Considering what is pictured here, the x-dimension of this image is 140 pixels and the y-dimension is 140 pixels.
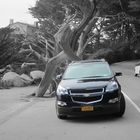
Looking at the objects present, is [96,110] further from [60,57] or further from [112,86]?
[60,57]

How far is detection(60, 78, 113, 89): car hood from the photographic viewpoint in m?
12.2

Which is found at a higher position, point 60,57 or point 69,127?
point 60,57

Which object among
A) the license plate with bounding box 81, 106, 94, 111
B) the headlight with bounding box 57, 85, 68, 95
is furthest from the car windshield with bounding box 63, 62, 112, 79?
the license plate with bounding box 81, 106, 94, 111

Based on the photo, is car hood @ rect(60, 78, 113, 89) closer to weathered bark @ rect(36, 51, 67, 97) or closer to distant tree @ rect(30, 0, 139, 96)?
weathered bark @ rect(36, 51, 67, 97)

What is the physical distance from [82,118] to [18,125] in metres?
2.05

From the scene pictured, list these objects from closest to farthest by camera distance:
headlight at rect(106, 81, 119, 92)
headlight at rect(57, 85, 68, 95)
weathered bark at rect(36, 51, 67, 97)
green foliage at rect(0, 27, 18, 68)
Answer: headlight at rect(106, 81, 119, 92)
headlight at rect(57, 85, 68, 95)
weathered bark at rect(36, 51, 67, 97)
green foliage at rect(0, 27, 18, 68)

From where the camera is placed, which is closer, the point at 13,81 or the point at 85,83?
the point at 85,83

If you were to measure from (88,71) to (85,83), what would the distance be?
1493 mm

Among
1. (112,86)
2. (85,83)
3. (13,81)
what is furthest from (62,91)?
(13,81)

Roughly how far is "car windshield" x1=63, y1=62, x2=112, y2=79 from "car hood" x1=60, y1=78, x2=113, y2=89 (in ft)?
2.17

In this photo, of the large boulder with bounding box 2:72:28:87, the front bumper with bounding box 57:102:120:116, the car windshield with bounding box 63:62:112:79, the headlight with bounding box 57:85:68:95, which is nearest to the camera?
the front bumper with bounding box 57:102:120:116

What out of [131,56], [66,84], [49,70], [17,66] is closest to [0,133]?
[66,84]

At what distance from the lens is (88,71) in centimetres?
1388

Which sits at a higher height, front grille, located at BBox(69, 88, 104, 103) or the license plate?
front grille, located at BBox(69, 88, 104, 103)
